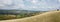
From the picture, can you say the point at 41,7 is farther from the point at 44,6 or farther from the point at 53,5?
the point at 53,5

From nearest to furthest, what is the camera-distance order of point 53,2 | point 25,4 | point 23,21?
1. point 23,21
2. point 25,4
3. point 53,2

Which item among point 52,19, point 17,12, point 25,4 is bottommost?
point 52,19

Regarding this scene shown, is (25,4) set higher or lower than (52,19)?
higher

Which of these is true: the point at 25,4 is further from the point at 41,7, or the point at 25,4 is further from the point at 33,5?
the point at 41,7

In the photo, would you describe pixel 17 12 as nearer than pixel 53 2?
Yes

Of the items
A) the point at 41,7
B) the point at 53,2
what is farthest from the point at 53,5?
the point at 41,7

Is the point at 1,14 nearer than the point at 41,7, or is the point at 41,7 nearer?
the point at 1,14

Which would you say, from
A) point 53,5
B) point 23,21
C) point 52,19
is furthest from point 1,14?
point 53,5

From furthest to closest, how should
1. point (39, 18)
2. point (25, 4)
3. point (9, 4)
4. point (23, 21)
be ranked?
1. point (25, 4)
2. point (9, 4)
3. point (39, 18)
4. point (23, 21)

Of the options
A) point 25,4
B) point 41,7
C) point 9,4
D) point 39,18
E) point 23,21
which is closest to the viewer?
point 23,21
